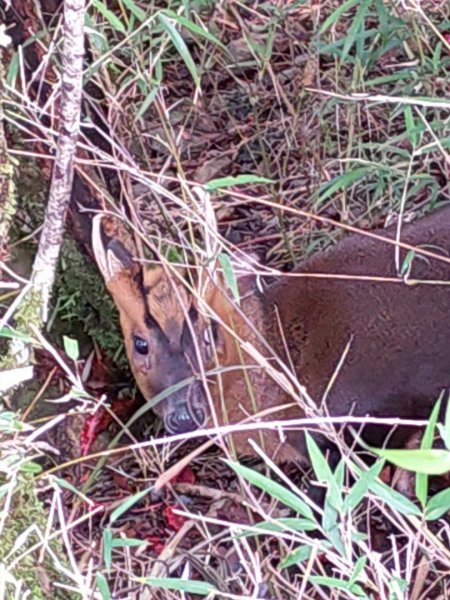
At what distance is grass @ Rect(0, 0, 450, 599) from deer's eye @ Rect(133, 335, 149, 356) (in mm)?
180

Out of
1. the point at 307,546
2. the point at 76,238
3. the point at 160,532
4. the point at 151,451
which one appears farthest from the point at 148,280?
the point at 307,546

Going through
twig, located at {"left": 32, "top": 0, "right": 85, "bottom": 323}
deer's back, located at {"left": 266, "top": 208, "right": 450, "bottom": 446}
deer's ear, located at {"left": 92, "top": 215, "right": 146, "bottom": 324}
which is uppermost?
twig, located at {"left": 32, "top": 0, "right": 85, "bottom": 323}

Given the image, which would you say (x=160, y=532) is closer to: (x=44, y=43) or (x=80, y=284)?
(x=80, y=284)

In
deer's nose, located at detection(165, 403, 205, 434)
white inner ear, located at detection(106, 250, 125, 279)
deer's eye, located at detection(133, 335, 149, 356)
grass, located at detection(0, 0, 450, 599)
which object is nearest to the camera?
grass, located at detection(0, 0, 450, 599)

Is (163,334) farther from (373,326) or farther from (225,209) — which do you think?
(225,209)

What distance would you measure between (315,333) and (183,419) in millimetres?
528

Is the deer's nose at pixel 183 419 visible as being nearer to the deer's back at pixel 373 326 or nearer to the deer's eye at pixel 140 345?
the deer's eye at pixel 140 345

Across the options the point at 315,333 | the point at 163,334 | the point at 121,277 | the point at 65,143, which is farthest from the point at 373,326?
the point at 65,143

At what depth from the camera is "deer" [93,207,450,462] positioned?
3332mm

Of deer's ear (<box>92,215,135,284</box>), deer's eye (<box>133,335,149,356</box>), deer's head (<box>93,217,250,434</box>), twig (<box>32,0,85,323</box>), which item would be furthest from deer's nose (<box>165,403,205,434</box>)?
twig (<box>32,0,85,323</box>)

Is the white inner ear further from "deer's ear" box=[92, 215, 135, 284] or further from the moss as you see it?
the moss

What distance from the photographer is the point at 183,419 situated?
10.6ft

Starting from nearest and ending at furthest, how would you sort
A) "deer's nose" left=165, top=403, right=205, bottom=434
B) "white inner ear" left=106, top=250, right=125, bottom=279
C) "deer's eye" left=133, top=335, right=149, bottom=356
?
"deer's nose" left=165, top=403, right=205, bottom=434 < "white inner ear" left=106, top=250, right=125, bottom=279 < "deer's eye" left=133, top=335, right=149, bottom=356

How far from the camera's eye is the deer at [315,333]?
333cm
